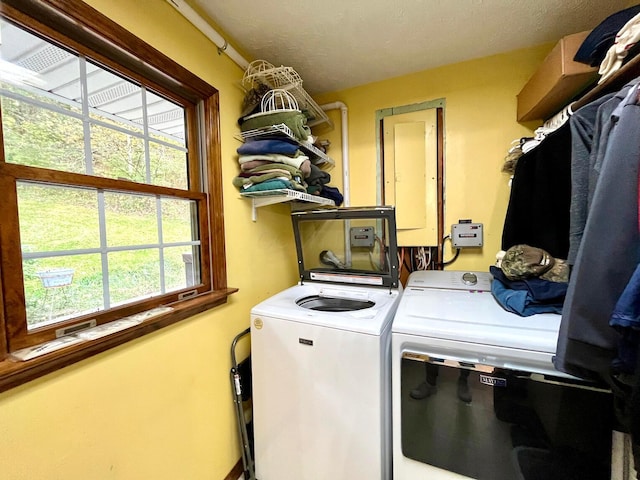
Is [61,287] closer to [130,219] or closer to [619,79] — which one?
[130,219]

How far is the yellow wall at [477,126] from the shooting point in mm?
1668

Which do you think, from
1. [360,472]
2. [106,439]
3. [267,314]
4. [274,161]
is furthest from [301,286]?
[106,439]

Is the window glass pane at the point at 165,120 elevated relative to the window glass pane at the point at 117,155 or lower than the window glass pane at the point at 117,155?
elevated

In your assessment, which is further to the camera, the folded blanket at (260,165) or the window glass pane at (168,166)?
the folded blanket at (260,165)

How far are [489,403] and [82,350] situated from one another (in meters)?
1.37

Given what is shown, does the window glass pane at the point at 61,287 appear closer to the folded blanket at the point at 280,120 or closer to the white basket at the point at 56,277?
the white basket at the point at 56,277

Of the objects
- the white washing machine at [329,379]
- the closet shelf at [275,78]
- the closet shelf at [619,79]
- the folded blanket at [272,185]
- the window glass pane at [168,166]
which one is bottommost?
the white washing machine at [329,379]

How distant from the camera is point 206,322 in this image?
1.28m

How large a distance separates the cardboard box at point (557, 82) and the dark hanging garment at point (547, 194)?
245mm

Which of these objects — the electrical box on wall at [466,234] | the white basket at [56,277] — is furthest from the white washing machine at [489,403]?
the white basket at [56,277]

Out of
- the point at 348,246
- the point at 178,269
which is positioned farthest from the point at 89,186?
the point at 348,246

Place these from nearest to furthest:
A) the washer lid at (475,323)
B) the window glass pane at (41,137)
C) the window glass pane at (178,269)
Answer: the window glass pane at (41,137) → the washer lid at (475,323) → the window glass pane at (178,269)

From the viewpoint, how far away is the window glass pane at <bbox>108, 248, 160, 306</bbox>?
0.99m

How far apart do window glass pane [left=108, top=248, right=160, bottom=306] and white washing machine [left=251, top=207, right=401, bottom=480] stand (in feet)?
1.57
